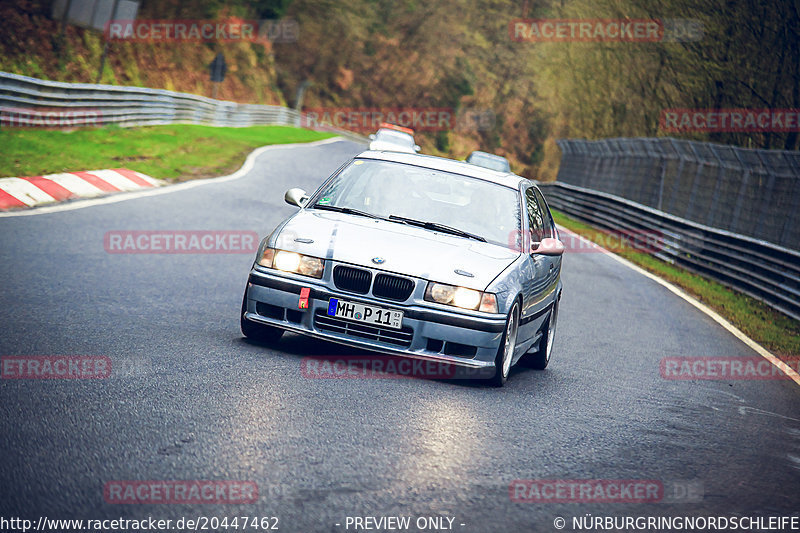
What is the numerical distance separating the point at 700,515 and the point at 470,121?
94738mm

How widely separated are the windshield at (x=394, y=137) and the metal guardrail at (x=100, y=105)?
285 inches

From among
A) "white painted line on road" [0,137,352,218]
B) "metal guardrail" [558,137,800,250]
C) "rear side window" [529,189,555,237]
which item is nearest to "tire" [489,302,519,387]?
"rear side window" [529,189,555,237]

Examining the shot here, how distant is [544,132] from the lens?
9969 centimetres

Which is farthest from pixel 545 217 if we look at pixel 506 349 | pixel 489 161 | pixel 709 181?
pixel 489 161

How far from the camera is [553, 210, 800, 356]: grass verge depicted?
1332 cm

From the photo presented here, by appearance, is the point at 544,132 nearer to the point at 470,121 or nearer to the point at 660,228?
the point at 470,121

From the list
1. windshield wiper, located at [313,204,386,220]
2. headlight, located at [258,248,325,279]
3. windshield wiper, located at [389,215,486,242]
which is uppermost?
windshield wiper, located at [389,215,486,242]

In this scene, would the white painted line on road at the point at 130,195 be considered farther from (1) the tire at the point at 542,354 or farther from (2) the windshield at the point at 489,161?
(1) the tire at the point at 542,354

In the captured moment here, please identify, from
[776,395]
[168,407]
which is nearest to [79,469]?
[168,407]

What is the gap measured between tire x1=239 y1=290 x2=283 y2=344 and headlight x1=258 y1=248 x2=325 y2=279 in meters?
0.33

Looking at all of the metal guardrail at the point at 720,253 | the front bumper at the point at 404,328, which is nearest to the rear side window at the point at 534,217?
the front bumper at the point at 404,328

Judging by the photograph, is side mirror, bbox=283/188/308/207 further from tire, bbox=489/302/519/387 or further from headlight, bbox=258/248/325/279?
→ tire, bbox=489/302/519/387

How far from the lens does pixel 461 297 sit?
695 cm

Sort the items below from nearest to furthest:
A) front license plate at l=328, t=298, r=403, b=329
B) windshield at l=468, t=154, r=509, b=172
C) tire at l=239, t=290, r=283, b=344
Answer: front license plate at l=328, t=298, r=403, b=329 → tire at l=239, t=290, r=283, b=344 → windshield at l=468, t=154, r=509, b=172
